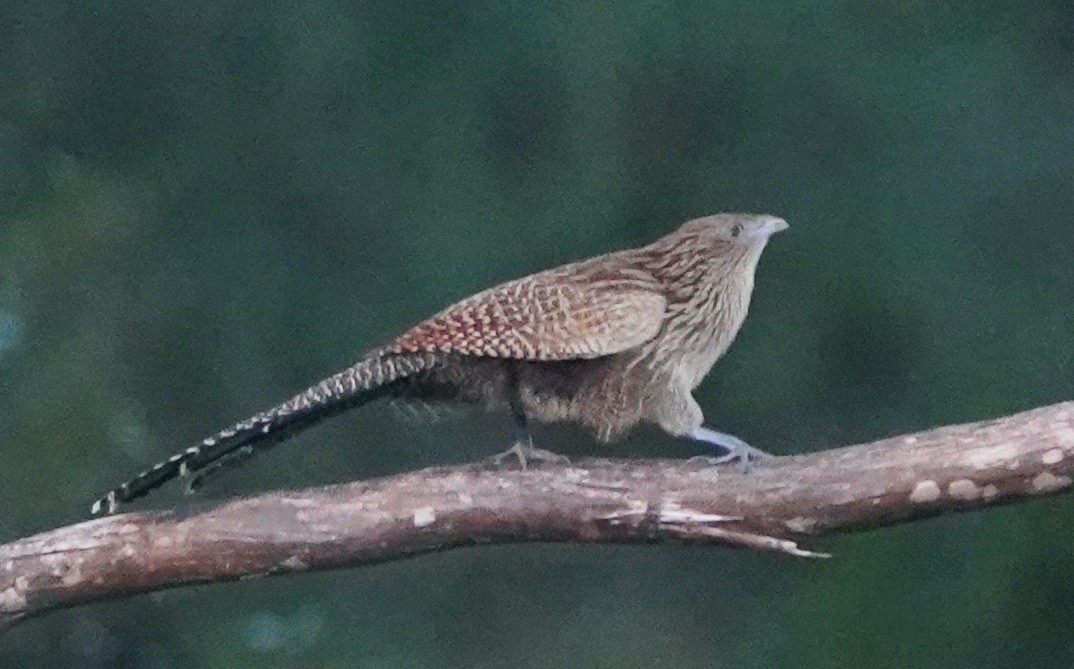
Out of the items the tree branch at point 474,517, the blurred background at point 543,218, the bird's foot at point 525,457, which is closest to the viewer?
the tree branch at point 474,517

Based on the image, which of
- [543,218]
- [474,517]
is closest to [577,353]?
[474,517]

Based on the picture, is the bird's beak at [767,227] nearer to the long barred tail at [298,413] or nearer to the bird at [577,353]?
the bird at [577,353]

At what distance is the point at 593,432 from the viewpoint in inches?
59.6

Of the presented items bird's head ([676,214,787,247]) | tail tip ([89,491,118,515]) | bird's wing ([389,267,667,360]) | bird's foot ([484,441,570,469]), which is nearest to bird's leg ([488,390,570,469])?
bird's foot ([484,441,570,469])

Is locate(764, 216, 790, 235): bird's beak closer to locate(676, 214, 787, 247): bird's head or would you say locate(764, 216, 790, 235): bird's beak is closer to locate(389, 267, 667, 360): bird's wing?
locate(676, 214, 787, 247): bird's head

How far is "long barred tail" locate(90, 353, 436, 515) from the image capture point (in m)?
1.42

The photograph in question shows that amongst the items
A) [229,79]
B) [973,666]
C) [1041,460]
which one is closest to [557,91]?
[229,79]

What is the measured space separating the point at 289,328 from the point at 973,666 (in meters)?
0.89

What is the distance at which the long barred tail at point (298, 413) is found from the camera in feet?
4.66

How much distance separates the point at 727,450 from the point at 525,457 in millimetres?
215

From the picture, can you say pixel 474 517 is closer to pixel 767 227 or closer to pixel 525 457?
pixel 525 457

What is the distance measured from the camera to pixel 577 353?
1.40 metres

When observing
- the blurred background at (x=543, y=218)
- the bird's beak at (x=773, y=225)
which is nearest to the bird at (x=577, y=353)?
the bird's beak at (x=773, y=225)

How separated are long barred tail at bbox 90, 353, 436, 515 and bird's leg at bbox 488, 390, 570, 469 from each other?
117 millimetres
